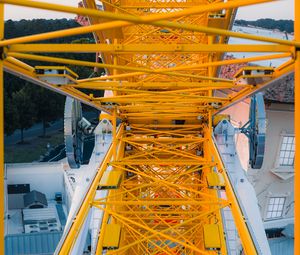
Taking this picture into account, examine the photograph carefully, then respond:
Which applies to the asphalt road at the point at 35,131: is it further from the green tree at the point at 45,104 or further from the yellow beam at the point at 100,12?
the yellow beam at the point at 100,12

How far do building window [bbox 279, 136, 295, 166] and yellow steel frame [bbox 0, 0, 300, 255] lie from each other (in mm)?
8821

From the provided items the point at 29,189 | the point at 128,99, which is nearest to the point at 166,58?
the point at 128,99

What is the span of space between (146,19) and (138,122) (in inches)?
411

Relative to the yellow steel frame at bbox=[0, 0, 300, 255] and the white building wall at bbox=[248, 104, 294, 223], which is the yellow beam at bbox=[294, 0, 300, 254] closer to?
the yellow steel frame at bbox=[0, 0, 300, 255]

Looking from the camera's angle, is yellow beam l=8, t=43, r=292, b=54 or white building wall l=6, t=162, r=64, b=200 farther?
white building wall l=6, t=162, r=64, b=200

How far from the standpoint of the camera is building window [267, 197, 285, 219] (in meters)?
23.7

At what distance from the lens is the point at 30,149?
39.6 meters

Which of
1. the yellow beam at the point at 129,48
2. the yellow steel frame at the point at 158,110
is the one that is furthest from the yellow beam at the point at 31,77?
the yellow beam at the point at 129,48

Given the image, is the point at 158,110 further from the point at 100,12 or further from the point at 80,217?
the point at 100,12

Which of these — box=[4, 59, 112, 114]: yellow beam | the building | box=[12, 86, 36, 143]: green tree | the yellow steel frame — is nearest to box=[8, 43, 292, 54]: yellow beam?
the yellow steel frame

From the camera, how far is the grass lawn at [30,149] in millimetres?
37312

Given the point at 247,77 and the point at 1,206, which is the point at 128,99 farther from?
the point at 1,206

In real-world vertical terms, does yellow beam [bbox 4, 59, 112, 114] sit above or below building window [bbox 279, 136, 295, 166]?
above

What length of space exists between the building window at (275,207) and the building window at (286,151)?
1943mm
